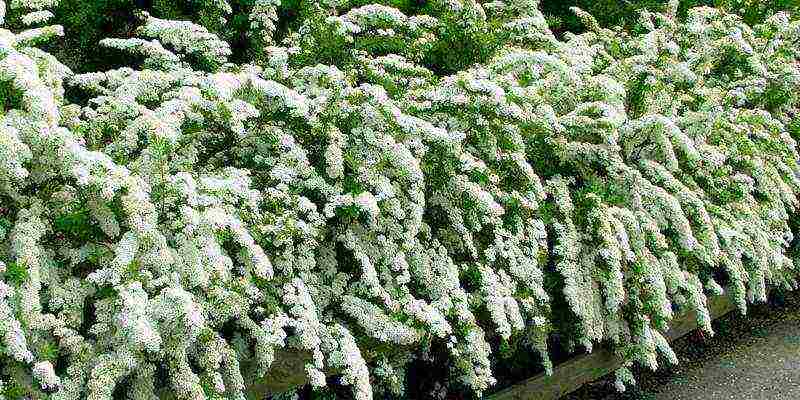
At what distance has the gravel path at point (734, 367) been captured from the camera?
3725mm

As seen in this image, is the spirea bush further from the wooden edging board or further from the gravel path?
the gravel path

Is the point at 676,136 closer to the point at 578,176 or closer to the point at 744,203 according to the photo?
the point at 578,176

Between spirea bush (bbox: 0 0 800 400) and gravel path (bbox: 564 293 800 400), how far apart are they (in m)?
0.27

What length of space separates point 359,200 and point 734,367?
6.79ft

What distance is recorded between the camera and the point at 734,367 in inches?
158

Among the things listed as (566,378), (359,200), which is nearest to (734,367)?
(566,378)

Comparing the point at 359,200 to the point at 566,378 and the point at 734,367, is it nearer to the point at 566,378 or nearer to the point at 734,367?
the point at 566,378

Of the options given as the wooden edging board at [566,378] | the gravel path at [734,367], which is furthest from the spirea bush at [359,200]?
the gravel path at [734,367]

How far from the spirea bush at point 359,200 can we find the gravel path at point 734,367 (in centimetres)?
27

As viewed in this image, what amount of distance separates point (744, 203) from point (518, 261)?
1.37 metres

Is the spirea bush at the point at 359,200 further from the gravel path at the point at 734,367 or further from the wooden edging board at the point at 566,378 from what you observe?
the gravel path at the point at 734,367

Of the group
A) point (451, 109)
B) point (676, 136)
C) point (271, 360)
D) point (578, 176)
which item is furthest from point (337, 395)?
point (676, 136)

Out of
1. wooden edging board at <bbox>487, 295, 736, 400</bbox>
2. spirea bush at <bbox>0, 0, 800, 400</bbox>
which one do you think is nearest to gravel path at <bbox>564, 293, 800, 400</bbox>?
wooden edging board at <bbox>487, 295, 736, 400</bbox>

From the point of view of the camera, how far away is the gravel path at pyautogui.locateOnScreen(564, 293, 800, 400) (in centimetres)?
372
